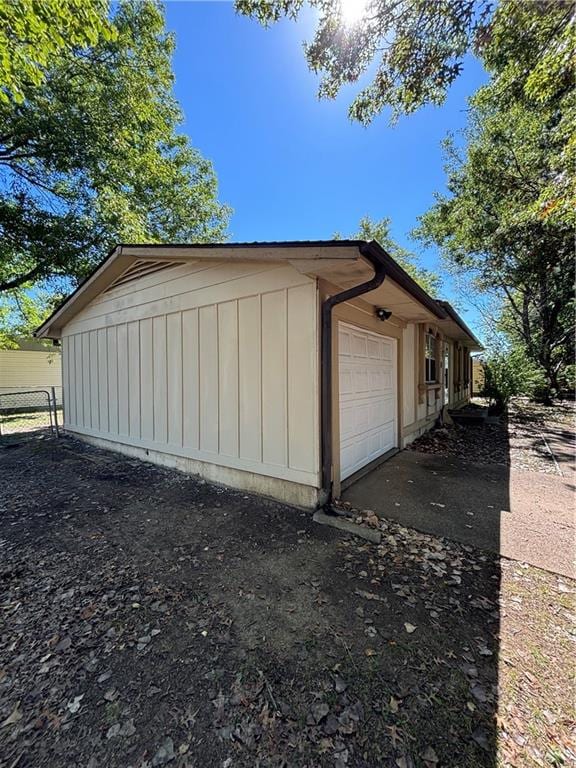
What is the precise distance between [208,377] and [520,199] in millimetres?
11498

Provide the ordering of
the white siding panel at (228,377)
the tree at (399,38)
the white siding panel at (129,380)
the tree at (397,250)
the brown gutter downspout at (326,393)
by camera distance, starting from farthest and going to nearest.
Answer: the tree at (397,250) < the white siding panel at (129,380) < the tree at (399,38) < the white siding panel at (228,377) < the brown gutter downspout at (326,393)

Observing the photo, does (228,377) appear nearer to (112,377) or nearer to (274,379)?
(274,379)

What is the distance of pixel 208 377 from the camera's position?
4785mm

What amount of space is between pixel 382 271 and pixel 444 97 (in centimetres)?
433

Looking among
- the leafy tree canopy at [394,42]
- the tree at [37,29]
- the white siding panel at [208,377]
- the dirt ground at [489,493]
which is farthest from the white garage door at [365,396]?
the tree at [37,29]

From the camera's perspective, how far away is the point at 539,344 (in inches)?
562

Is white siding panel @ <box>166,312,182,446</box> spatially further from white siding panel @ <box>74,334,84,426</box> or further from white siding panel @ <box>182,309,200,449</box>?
white siding panel @ <box>74,334,84,426</box>

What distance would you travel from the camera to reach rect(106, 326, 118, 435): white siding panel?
6.53 metres

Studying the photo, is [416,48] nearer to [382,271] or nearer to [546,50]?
[546,50]

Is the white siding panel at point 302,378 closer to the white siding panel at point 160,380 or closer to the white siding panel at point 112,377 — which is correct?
the white siding panel at point 160,380

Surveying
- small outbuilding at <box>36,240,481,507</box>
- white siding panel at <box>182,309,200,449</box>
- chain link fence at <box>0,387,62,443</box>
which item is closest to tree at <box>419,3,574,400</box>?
small outbuilding at <box>36,240,481,507</box>

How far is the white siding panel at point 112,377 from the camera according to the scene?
21.4 feet

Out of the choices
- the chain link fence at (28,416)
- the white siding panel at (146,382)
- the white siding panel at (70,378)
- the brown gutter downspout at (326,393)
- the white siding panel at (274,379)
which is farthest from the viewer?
the chain link fence at (28,416)

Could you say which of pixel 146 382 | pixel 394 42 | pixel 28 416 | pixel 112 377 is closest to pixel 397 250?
pixel 394 42
